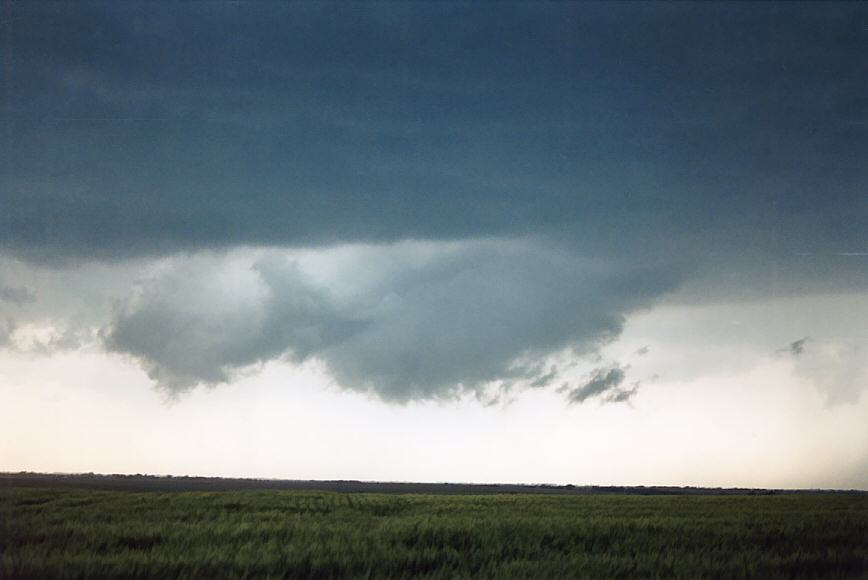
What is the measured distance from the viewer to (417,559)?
9.80 meters

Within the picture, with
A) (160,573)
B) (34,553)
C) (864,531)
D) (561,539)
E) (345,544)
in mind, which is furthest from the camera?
(864,531)

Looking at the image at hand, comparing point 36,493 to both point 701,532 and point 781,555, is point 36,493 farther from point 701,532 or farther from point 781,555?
point 781,555

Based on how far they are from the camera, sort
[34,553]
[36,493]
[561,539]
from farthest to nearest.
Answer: [36,493] < [561,539] < [34,553]

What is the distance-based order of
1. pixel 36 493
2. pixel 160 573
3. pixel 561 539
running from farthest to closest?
1. pixel 36 493
2. pixel 561 539
3. pixel 160 573

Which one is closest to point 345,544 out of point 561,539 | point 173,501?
point 561,539

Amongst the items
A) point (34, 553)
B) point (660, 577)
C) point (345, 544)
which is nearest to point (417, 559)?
point (345, 544)

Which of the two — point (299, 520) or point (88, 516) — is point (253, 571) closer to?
point (299, 520)

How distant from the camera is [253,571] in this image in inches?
348

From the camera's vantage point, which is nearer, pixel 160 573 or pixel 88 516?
pixel 160 573

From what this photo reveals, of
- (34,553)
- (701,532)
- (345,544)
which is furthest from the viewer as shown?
(701,532)

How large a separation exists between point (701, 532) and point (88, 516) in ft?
43.3

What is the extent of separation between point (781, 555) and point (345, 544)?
706 cm

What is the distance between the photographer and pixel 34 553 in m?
9.42

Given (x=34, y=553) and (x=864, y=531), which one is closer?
(x=34, y=553)
